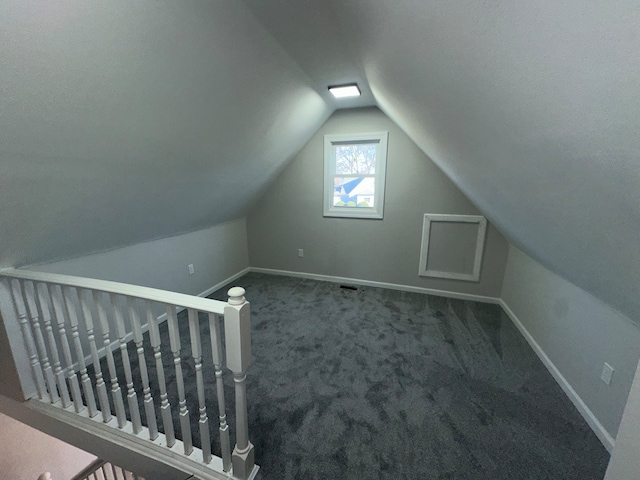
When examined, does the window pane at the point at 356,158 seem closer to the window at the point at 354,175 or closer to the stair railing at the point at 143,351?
the window at the point at 354,175

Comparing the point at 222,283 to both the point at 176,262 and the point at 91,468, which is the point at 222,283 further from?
the point at 91,468

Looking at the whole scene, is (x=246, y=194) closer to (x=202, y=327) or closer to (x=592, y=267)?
(x=202, y=327)

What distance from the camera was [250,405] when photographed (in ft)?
5.49

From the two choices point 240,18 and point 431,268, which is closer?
point 240,18

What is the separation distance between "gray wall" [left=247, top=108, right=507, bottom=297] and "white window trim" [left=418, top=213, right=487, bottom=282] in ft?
0.20

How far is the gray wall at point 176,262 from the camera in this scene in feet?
6.74

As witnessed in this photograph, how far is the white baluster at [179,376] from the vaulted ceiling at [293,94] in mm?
939

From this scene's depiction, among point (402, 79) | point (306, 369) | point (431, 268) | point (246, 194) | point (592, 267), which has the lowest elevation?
point (306, 369)

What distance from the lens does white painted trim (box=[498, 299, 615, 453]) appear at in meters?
1.41

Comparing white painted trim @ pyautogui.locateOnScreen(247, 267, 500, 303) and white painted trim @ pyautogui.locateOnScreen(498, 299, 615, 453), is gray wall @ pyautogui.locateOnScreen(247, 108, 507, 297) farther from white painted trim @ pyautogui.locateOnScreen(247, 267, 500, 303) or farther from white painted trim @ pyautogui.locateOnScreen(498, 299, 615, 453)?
white painted trim @ pyautogui.locateOnScreen(498, 299, 615, 453)

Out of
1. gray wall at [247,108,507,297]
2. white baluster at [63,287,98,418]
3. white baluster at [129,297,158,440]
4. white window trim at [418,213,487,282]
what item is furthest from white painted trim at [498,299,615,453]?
white baluster at [63,287,98,418]

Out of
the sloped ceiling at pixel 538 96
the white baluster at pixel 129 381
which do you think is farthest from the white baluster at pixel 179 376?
the sloped ceiling at pixel 538 96

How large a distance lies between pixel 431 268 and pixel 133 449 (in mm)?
3201

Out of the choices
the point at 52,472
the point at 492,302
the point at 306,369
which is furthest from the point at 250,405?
the point at 52,472
